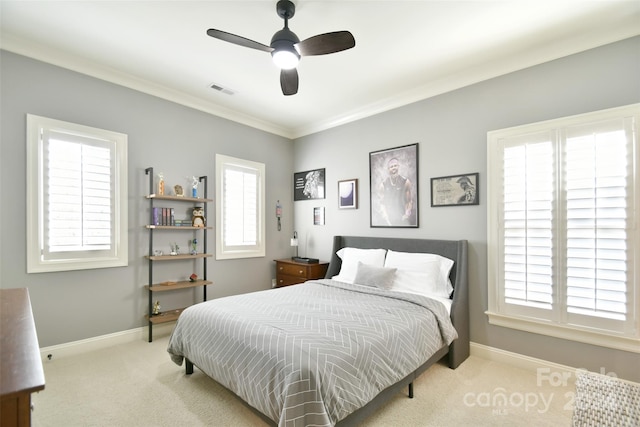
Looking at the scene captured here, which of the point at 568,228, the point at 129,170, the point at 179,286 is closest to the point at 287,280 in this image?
the point at 179,286

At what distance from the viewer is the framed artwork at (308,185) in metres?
4.74

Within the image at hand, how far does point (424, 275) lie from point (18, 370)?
9.83 ft

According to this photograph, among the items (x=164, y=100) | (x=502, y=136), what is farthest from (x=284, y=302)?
(x=164, y=100)

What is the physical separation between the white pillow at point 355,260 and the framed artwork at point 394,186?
449 mm

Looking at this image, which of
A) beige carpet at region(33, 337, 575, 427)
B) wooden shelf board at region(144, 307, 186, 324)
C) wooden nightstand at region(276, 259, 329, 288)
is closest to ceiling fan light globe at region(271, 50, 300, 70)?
beige carpet at region(33, 337, 575, 427)

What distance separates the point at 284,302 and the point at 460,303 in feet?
5.60

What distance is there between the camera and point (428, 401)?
226 cm

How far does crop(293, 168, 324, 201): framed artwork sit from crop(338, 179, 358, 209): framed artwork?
377 mm

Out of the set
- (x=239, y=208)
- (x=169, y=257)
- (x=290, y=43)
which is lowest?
(x=169, y=257)

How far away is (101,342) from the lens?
3.15m

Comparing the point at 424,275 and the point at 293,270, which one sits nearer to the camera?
the point at 424,275

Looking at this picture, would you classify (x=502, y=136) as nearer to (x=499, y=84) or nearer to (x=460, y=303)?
(x=499, y=84)

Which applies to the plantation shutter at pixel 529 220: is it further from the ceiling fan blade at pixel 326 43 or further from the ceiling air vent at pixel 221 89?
the ceiling air vent at pixel 221 89

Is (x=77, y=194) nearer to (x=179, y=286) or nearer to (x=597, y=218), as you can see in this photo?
(x=179, y=286)
